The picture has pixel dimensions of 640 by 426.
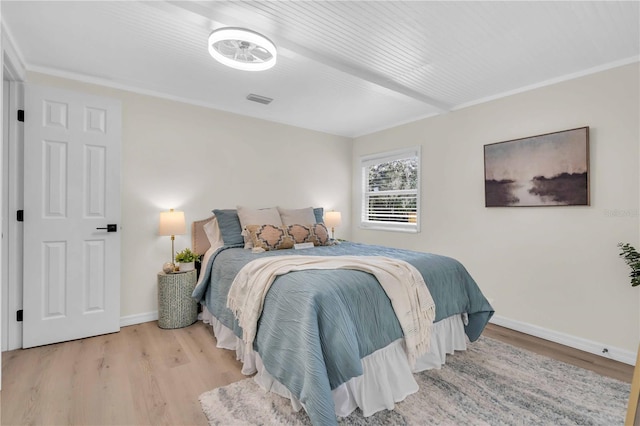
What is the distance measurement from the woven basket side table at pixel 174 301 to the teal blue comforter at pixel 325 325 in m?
0.95

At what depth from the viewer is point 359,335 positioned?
1.67 m

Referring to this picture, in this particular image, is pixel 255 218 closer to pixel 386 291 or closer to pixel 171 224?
pixel 171 224

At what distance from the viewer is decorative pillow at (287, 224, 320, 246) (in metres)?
3.13

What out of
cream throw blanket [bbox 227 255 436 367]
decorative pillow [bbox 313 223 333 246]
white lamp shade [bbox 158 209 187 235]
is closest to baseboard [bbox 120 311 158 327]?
white lamp shade [bbox 158 209 187 235]

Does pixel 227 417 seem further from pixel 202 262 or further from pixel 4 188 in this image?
pixel 4 188

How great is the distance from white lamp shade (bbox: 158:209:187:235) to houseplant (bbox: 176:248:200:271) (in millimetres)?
256

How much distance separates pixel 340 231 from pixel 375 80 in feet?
8.43

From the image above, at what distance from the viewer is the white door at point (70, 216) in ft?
8.23

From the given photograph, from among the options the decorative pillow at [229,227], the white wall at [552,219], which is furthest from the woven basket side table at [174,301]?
Answer: the white wall at [552,219]

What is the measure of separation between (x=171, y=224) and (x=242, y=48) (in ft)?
5.92

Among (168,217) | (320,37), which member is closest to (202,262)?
(168,217)

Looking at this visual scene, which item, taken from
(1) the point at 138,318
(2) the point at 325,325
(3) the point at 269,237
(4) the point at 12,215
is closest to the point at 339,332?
(2) the point at 325,325

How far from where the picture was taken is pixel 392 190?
439cm

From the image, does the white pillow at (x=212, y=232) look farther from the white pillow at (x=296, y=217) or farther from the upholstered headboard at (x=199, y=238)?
the white pillow at (x=296, y=217)
